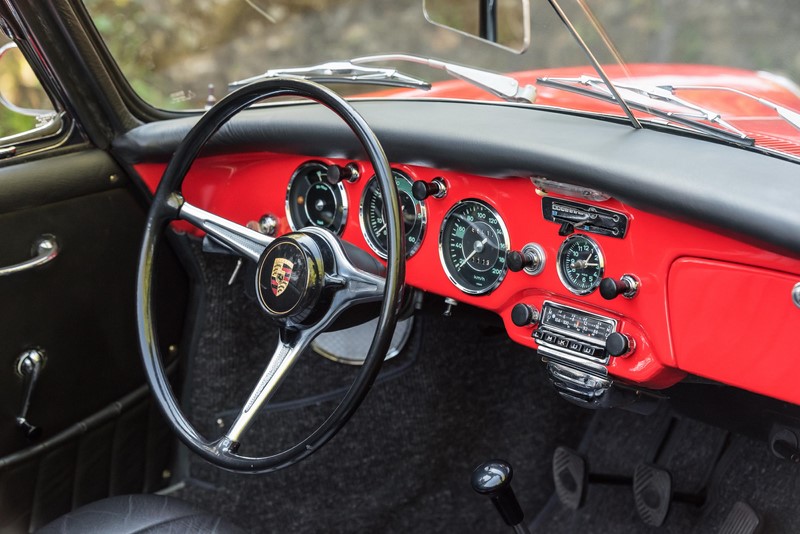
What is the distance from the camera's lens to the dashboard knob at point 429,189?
1.56 meters

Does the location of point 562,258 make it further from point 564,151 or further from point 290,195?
point 290,195

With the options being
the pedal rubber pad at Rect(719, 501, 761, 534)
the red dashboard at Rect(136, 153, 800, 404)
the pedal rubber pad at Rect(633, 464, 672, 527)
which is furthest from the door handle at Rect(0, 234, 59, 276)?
the pedal rubber pad at Rect(719, 501, 761, 534)

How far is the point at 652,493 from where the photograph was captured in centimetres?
211

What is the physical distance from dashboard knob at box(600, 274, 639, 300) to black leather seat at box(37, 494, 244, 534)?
74cm

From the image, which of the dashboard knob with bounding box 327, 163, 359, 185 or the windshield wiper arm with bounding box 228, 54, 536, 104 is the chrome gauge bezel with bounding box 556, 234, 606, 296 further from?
the dashboard knob with bounding box 327, 163, 359, 185

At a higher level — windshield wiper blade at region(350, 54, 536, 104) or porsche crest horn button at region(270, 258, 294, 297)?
windshield wiper blade at region(350, 54, 536, 104)

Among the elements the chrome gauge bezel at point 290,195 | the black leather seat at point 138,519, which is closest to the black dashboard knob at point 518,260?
the chrome gauge bezel at point 290,195

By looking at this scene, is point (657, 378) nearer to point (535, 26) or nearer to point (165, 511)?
point (535, 26)

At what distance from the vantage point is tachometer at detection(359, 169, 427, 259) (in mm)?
1636

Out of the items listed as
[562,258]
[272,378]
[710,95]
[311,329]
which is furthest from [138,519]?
[710,95]

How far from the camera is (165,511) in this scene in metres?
1.46

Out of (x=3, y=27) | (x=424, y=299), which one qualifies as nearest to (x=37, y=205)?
(x=3, y=27)

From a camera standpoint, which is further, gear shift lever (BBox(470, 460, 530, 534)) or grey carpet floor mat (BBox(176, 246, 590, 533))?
grey carpet floor mat (BBox(176, 246, 590, 533))

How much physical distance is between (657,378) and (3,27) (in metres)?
1.46
